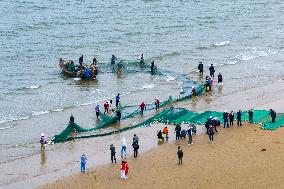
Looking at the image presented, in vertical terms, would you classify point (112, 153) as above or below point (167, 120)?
below

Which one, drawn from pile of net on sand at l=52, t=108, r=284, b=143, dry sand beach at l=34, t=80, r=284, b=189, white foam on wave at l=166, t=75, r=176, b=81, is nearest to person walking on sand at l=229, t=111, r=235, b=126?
dry sand beach at l=34, t=80, r=284, b=189

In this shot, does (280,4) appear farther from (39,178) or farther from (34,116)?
(39,178)

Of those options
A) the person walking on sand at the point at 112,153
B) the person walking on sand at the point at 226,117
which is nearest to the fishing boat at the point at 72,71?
the person walking on sand at the point at 226,117

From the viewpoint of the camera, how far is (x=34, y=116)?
40031 mm

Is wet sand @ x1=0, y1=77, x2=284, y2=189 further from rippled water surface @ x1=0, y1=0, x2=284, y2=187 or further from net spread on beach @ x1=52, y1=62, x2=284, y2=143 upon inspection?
rippled water surface @ x1=0, y1=0, x2=284, y2=187

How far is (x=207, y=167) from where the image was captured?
28828mm

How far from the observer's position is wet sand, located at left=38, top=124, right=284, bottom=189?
27.3 meters

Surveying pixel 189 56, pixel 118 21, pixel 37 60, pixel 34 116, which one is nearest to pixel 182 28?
pixel 118 21

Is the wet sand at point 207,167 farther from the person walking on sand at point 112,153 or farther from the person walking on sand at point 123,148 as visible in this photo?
the person walking on sand at point 123,148

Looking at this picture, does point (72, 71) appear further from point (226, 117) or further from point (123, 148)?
point (123, 148)

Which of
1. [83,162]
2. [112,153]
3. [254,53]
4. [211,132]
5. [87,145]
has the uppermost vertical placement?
[254,53]

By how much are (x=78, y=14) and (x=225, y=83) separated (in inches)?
1519

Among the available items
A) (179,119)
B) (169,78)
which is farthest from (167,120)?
(169,78)

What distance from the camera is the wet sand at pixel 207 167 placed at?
27.3 metres
